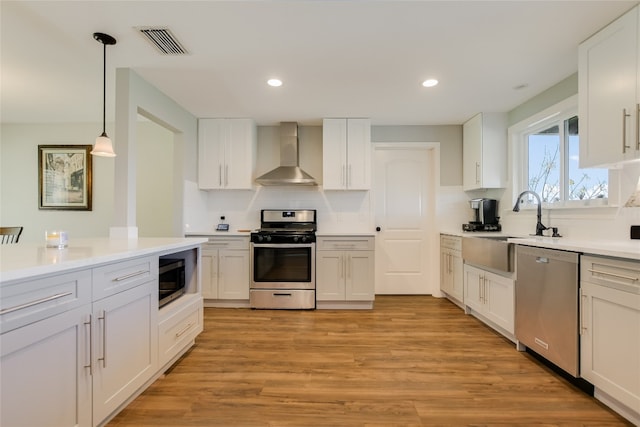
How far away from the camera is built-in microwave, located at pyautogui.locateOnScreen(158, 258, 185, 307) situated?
192 centimetres

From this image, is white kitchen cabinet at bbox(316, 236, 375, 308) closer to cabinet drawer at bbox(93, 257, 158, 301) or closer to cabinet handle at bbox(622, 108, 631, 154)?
cabinet drawer at bbox(93, 257, 158, 301)

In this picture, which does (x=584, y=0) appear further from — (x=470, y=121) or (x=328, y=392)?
(x=328, y=392)

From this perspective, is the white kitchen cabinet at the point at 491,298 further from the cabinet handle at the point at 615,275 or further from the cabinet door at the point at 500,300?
the cabinet handle at the point at 615,275

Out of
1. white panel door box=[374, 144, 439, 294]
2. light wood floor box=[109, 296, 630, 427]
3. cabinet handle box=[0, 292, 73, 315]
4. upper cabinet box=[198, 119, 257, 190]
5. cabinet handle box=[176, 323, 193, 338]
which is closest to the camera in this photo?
cabinet handle box=[0, 292, 73, 315]

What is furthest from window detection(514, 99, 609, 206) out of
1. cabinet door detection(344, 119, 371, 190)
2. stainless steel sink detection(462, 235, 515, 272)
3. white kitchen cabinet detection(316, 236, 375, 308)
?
white kitchen cabinet detection(316, 236, 375, 308)

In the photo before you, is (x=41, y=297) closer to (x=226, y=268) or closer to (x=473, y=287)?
(x=226, y=268)

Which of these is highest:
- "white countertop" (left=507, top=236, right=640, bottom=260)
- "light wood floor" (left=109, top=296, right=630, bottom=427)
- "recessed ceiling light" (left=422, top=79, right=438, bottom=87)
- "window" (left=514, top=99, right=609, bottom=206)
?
"recessed ceiling light" (left=422, top=79, right=438, bottom=87)

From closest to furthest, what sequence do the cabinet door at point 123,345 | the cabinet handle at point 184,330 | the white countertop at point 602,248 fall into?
the cabinet door at point 123,345
the white countertop at point 602,248
the cabinet handle at point 184,330

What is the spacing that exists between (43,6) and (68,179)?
3143 mm

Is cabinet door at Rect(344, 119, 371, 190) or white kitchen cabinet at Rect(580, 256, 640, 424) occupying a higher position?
cabinet door at Rect(344, 119, 371, 190)

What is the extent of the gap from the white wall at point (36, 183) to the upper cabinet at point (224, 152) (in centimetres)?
152

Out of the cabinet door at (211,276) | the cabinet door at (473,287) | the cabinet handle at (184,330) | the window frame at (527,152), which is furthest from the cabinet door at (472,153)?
the cabinet handle at (184,330)

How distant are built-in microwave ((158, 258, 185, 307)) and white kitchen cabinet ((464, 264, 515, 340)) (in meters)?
2.67

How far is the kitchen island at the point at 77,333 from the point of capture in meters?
0.98
